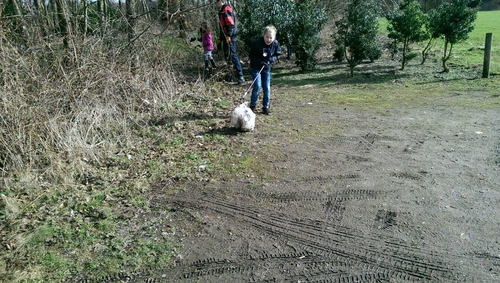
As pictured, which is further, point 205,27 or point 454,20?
point 205,27

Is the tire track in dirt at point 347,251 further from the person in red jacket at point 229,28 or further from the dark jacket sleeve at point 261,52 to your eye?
the person in red jacket at point 229,28

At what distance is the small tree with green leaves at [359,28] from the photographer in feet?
36.8

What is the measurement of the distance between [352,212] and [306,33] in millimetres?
8468

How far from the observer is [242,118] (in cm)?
701

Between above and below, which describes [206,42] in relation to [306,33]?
below

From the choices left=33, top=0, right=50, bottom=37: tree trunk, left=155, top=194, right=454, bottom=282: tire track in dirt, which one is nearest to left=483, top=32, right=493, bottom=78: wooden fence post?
left=155, top=194, right=454, bottom=282: tire track in dirt

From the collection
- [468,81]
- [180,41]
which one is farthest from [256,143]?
[468,81]

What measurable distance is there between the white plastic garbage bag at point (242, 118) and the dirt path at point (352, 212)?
24 centimetres

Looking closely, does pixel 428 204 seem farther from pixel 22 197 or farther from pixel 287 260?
pixel 22 197

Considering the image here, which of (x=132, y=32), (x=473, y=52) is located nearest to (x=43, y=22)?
(x=132, y=32)

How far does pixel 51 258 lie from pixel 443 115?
700 centimetres


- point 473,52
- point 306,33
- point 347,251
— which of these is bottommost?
point 347,251

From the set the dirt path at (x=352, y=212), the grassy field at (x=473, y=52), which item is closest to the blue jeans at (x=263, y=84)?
the dirt path at (x=352, y=212)

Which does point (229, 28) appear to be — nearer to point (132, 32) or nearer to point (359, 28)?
point (132, 32)
